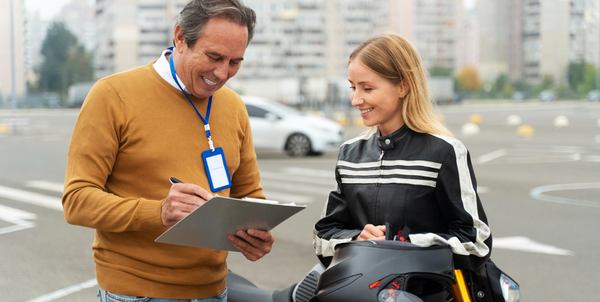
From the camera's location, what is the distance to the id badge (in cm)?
277

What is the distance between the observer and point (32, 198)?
11.9 meters

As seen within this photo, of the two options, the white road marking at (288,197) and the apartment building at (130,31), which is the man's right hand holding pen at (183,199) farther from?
the apartment building at (130,31)

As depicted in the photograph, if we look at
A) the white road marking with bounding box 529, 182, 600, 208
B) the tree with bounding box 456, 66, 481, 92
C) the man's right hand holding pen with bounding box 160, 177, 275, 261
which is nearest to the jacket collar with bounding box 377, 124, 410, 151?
the man's right hand holding pen with bounding box 160, 177, 275, 261

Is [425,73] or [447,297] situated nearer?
[447,297]

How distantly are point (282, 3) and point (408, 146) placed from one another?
144 meters

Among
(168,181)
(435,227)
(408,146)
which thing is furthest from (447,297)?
(168,181)

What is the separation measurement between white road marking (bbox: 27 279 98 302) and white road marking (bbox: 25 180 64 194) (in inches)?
252

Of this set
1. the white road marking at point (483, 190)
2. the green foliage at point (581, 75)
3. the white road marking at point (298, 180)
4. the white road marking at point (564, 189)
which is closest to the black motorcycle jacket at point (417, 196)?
the white road marking at point (564, 189)

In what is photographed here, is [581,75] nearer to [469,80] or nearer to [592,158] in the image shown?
[469,80]

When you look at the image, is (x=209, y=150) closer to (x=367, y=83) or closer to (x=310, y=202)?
(x=367, y=83)

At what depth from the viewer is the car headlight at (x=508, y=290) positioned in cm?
279

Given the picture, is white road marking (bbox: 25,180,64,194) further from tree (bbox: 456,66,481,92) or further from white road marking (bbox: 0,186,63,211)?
tree (bbox: 456,66,481,92)

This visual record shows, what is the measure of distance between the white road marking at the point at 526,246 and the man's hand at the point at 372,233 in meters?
5.72

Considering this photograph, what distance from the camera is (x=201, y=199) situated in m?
2.47
